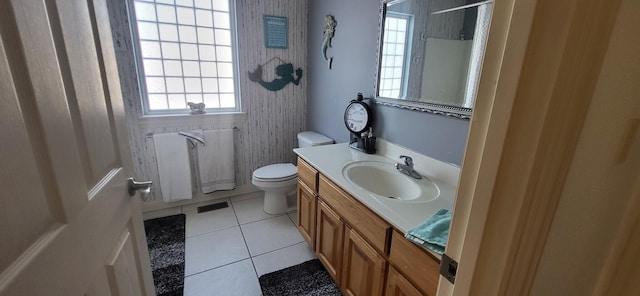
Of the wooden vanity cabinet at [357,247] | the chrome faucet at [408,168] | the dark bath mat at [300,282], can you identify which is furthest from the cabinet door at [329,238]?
the chrome faucet at [408,168]

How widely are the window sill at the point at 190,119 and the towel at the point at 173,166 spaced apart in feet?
0.39

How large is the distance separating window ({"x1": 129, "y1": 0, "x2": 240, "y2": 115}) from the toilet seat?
30.2 inches

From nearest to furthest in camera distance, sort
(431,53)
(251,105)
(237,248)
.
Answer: (431,53)
(237,248)
(251,105)

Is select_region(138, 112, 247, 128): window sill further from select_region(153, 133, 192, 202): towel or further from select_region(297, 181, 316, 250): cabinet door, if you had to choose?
select_region(297, 181, 316, 250): cabinet door

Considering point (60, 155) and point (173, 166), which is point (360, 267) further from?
point (173, 166)

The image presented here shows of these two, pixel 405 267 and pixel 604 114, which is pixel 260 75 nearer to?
pixel 405 267

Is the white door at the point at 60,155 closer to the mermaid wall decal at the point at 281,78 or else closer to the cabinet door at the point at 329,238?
the cabinet door at the point at 329,238

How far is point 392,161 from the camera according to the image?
169cm

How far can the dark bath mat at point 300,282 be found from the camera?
5.41 ft

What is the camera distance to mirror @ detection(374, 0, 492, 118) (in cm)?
123

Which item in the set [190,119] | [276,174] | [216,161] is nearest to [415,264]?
[276,174]

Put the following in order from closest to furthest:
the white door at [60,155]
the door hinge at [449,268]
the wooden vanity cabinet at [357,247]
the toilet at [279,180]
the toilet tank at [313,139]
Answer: the white door at [60,155] → the door hinge at [449,268] → the wooden vanity cabinet at [357,247] → the toilet at [279,180] → the toilet tank at [313,139]

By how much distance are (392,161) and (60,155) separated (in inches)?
60.1

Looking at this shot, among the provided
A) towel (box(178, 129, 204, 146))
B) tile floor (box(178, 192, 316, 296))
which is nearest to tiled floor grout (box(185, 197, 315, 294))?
tile floor (box(178, 192, 316, 296))
